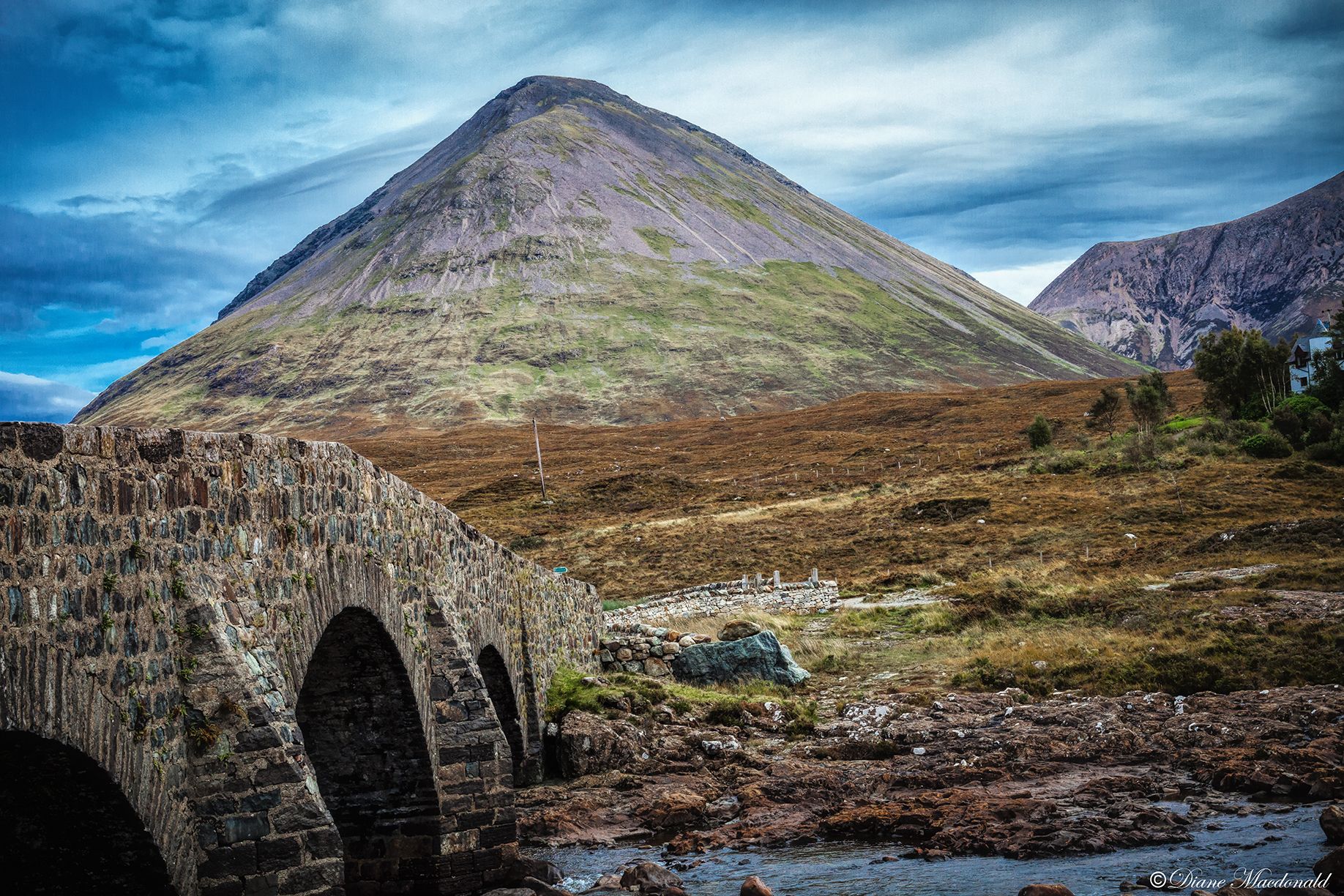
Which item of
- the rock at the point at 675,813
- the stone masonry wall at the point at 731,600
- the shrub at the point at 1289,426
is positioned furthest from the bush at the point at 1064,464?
the rock at the point at 675,813

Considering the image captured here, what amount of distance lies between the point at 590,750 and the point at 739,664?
606 centimetres

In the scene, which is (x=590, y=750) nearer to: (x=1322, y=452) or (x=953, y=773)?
(x=953, y=773)

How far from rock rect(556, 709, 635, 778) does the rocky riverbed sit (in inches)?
1.0

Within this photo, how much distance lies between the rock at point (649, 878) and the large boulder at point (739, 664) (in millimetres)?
10732

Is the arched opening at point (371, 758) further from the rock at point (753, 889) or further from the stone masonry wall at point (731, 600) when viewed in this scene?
the stone masonry wall at point (731, 600)

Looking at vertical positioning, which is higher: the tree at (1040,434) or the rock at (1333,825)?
the tree at (1040,434)

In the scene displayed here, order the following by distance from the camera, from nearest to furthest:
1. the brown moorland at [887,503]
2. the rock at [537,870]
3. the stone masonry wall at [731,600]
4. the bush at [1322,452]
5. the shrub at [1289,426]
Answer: the rock at [537,870] → the stone masonry wall at [731,600] → the brown moorland at [887,503] → the bush at [1322,452] → the shrub at [1289,426]

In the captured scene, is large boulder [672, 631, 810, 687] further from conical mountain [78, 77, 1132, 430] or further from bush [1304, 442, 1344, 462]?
conical mountain [78, 77, 1132, 430]

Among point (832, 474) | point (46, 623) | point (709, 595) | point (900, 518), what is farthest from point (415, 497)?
point (832, 474)

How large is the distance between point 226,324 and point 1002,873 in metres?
193

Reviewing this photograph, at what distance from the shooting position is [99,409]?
575ft

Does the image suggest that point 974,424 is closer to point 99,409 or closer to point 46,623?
point 46,623

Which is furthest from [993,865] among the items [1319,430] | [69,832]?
[1319,430]

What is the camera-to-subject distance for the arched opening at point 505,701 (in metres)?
14.9
